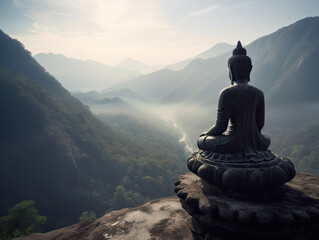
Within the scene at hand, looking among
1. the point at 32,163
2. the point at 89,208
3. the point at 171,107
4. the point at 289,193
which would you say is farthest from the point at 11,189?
the point at 171,107

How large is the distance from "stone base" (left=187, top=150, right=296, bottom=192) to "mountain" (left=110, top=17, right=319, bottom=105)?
343 feet

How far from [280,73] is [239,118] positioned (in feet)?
415

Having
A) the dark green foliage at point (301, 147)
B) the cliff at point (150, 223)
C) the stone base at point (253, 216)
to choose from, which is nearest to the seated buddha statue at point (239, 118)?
the stone base at point (253, 216)

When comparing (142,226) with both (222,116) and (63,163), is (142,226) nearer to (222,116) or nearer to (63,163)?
Answer: (222,116)

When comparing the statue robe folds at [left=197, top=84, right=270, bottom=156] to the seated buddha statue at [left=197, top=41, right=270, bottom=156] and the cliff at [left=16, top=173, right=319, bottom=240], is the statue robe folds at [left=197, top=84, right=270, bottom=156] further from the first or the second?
the cliff at [left=16, top=173, right=319, bottom=240]

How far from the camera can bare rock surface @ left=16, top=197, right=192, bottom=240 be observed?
15.7 feet

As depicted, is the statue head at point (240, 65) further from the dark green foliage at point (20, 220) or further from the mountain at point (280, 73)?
the mountain at point (280, 73)

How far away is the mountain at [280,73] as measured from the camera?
96.1 metres

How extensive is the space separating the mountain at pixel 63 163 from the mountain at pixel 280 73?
78.8m

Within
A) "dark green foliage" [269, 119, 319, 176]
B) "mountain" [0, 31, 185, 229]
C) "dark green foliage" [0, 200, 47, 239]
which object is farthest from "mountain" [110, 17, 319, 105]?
"dark green foliage" [0, 200, 47, 239]

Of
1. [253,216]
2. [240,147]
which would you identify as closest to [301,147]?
[240,147]

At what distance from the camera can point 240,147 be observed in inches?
196

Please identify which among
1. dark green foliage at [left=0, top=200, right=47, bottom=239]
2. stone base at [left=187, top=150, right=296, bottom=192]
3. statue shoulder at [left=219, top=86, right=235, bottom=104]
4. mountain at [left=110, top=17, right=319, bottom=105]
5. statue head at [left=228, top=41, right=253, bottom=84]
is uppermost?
mountain at [left=110, top=17, right=319, bottom=105]

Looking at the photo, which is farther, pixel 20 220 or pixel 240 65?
pixel 20 220
